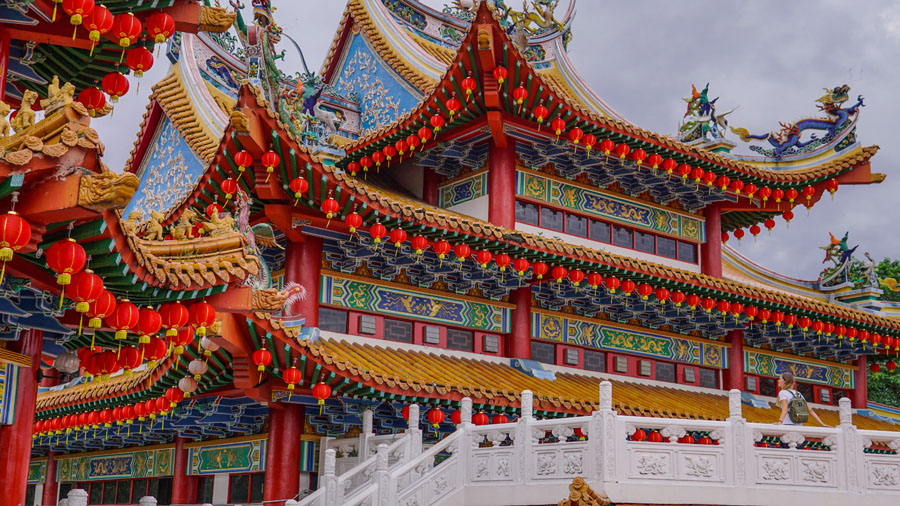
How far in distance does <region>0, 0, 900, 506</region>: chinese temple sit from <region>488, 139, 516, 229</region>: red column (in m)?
0.06

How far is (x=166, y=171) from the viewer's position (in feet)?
64.3

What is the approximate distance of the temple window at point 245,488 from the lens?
586 inches

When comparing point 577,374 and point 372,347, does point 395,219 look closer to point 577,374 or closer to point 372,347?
point 372,347

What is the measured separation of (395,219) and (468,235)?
46.7 inches

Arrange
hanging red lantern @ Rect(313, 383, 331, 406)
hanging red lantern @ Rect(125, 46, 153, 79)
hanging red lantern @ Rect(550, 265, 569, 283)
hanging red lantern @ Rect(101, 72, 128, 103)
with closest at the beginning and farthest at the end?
hanging red lantern @ Rect(125, 46, 153, 79) → hanging red lantern @ Rect(101, 72, 128, 103) → hanging red lantern @ Rect(313, 383, 331, 406) → hanging red lantern @ Rect(550, 265, 569, 283)

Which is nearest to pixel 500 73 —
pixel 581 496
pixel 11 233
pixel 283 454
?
pixel 283 454

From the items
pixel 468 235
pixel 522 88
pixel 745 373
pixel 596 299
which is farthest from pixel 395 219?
pixel 745 373

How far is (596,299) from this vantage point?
17172 mm

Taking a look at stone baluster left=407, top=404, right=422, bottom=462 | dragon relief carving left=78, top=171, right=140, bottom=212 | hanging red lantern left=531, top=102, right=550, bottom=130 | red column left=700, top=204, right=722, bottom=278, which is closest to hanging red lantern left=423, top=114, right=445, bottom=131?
hanging red lantern left=531, top=102, right=550, bottom=130

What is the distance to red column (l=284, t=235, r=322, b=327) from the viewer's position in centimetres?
1421

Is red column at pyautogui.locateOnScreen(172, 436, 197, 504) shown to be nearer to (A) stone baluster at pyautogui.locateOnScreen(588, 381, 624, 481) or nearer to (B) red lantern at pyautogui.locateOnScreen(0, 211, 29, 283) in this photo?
(A) stone baluster at pyautogui.locateOnScreen(588, 381, 624, 481)

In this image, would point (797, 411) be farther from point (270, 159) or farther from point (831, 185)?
point (831, 185)

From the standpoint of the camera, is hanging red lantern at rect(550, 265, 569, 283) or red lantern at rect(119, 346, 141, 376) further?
hanging red lantern at rect(550, 265, 569, 283)

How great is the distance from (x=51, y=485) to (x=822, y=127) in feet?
56.0
